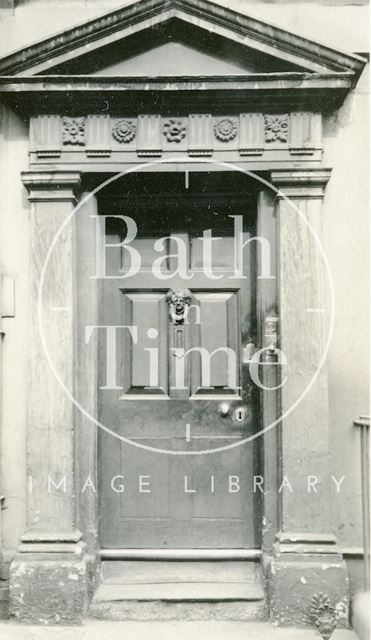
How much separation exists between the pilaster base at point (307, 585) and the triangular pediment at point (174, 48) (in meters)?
2.90

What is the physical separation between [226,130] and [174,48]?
615mm

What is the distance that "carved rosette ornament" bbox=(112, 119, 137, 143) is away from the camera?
423 cm

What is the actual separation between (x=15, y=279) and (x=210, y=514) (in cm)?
196

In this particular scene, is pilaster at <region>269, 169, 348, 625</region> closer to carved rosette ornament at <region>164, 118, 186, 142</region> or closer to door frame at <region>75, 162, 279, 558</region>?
door frame at <region>75, 162, 279, 558</region>

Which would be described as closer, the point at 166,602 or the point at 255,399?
the point at 166,602

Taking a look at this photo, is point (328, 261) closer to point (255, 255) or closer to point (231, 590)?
point (255, 255)

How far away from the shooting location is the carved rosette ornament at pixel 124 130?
4.23 m

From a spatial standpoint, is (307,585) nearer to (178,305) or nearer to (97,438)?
(97,438)

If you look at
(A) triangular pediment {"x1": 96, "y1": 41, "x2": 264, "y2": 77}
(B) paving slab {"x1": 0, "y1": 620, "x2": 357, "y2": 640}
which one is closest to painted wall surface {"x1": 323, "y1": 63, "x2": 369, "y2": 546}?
(B) paving slab {"x1": 0, "y1": 620, "x2": 357, "y2": 640}

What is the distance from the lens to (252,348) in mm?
4445

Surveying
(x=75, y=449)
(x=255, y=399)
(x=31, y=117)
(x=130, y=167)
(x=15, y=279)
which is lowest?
(x=75, y=449)

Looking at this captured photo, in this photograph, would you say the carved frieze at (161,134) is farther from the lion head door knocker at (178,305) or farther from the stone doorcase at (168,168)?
the lion head door knocker at (178,305)

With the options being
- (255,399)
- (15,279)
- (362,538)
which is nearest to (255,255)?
(255,399)

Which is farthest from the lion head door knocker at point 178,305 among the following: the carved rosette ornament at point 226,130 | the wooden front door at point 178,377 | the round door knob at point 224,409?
the carved rosette ornament at point 226,130
